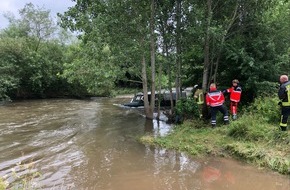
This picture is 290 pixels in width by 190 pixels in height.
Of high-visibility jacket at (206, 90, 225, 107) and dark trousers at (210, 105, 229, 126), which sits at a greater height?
high-visibility jacket at (206, 90, 225, 107)

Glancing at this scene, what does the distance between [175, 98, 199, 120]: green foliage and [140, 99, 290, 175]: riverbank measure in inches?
65.6

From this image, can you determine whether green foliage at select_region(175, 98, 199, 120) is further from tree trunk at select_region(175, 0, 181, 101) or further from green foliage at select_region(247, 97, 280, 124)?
green foliage at select_region(247, 97, 280, 124)

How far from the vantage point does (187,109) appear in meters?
12.8

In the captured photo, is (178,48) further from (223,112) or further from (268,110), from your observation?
(268,110)

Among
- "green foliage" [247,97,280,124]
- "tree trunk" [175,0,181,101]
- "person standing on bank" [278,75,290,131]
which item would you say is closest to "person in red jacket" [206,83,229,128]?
"green foliage" [247,97,280,124]

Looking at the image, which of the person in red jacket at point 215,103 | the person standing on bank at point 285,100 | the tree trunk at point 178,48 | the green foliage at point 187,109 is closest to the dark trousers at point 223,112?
the person in red jacket at point 215,103

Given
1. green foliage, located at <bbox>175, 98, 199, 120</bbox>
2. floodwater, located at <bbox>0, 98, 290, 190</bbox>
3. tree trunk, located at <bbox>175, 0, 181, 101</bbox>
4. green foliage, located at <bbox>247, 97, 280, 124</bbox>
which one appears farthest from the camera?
tree trunk, located at <bbox>175, 0, 181, 101</bbox>

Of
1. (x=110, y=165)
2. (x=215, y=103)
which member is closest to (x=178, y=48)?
(x=215, y=103)

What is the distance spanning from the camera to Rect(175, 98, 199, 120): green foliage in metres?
12.6

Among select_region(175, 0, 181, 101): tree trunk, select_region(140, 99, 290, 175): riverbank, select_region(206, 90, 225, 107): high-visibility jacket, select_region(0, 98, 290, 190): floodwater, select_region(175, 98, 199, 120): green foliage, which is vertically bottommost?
select_region(0, 98, 290, 190): floodwater

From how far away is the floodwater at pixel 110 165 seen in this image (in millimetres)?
6422

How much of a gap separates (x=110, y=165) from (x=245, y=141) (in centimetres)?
377

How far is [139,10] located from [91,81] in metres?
4.02

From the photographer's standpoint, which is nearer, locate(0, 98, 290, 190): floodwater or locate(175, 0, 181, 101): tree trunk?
locate(0, 98, 290, 190): floodwater
